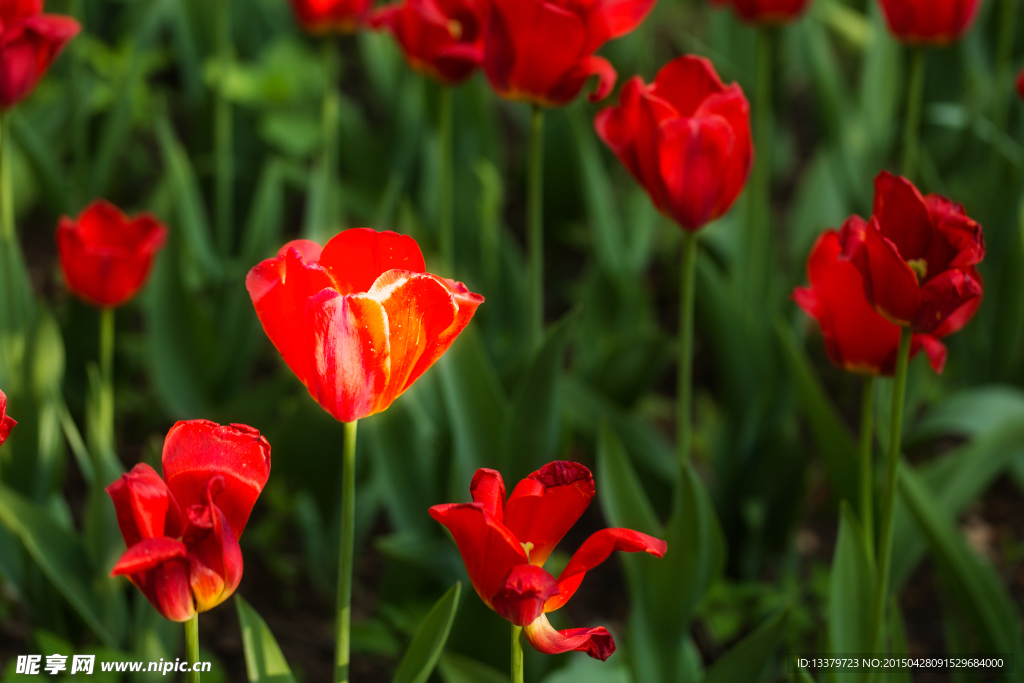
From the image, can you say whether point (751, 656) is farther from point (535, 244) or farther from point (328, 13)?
point (328, 13)

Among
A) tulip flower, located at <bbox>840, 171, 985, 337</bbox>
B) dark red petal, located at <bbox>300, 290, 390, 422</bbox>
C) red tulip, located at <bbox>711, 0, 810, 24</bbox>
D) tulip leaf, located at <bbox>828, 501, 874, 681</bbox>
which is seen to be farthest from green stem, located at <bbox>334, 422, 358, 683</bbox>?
red tulip, located at <bbox>711, 0, 810, 24</bbox>

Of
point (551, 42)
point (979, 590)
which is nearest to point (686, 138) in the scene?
point (551, 42)

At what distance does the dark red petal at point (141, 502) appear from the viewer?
2.05ft

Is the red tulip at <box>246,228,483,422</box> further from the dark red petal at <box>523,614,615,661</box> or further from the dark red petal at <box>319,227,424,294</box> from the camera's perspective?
the dark red petal at <box>523,614,615,661</box>

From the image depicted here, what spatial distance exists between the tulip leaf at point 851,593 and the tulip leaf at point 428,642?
1.53 ft

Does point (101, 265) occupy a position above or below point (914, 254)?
below

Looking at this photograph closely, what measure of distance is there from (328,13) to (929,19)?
1.11 m

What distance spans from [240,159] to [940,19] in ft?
5.86

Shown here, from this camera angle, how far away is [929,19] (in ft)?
5.38

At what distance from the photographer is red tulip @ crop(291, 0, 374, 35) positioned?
1.92 metres

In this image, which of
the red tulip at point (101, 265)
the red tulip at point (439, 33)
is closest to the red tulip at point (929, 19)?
the red tulip at point (439, 33)

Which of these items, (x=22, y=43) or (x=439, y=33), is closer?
(x=22, y=43)

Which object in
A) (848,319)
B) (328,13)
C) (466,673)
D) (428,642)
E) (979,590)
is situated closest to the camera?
(428,642)

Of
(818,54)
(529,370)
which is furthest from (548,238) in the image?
(529,370)
